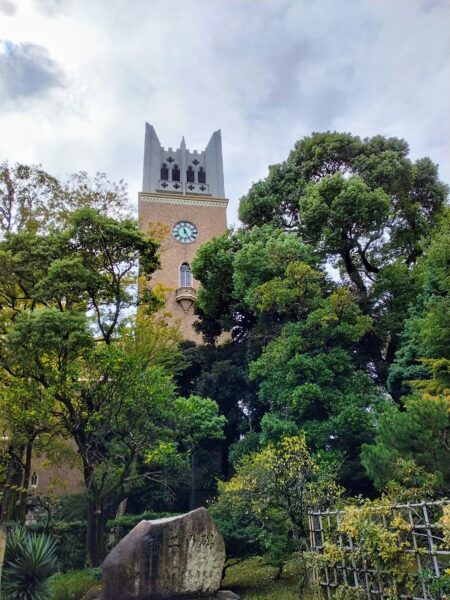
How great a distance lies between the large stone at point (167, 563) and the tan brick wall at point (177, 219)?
16.3m

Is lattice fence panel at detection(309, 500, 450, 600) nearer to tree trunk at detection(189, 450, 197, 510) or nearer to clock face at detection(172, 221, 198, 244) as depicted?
tree trunk at detection(189, 450, 197, 510)

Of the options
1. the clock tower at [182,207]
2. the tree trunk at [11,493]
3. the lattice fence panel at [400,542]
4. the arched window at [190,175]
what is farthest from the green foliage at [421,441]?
the arched window at [190,175]

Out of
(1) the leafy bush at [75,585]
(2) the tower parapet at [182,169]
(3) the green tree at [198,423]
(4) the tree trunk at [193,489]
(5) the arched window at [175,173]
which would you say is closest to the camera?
(1) the leafy bush at [75,585]

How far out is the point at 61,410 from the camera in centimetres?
A: 1150

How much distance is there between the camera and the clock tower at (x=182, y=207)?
79.3 ft

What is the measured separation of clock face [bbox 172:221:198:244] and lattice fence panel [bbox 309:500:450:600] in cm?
1961

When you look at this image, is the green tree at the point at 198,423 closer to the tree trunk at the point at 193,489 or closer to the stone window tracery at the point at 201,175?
the tree trunk at the point at 193,489

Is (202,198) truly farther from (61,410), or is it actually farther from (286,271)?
(61,410)

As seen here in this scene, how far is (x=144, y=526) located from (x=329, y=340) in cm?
756

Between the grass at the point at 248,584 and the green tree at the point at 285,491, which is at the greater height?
the green tree at the point at 285,491

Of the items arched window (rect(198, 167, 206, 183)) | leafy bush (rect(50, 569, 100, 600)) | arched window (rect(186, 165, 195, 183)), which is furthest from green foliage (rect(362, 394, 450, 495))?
arched window (rect(198, 167, 206, 183))

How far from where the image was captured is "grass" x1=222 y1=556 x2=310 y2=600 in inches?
388

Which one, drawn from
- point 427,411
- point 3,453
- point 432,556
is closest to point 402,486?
point 427,411

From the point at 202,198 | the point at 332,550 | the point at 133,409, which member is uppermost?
the point at 202,198
